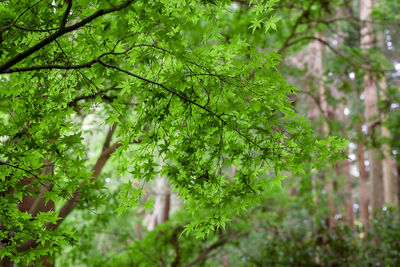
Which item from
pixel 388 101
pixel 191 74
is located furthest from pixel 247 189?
pixel 388 101

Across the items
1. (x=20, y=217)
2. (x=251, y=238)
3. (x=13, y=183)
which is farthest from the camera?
(x=251, y=238)

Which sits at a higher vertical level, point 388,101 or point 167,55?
point 388,101

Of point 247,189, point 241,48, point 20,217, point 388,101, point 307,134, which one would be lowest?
point 20,217

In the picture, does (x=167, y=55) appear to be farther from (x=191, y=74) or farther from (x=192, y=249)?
(x=192, y=249)

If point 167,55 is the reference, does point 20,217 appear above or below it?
below

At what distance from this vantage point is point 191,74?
2.64 meters

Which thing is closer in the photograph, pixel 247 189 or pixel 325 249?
pixel 247 189

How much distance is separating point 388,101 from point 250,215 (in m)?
4.54

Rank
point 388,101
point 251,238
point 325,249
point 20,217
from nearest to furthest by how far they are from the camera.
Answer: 1. point 20,217
2. point 388,101
3. point 325,249
4. point 251,238

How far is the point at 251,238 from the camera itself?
12.5 m

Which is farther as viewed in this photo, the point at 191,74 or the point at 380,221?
the point at 380,221

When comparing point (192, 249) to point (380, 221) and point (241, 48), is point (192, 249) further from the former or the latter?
point (241, 48)

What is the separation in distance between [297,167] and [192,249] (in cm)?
630

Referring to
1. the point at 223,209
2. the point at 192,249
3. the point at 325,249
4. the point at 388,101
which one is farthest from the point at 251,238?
the point at 223,209
